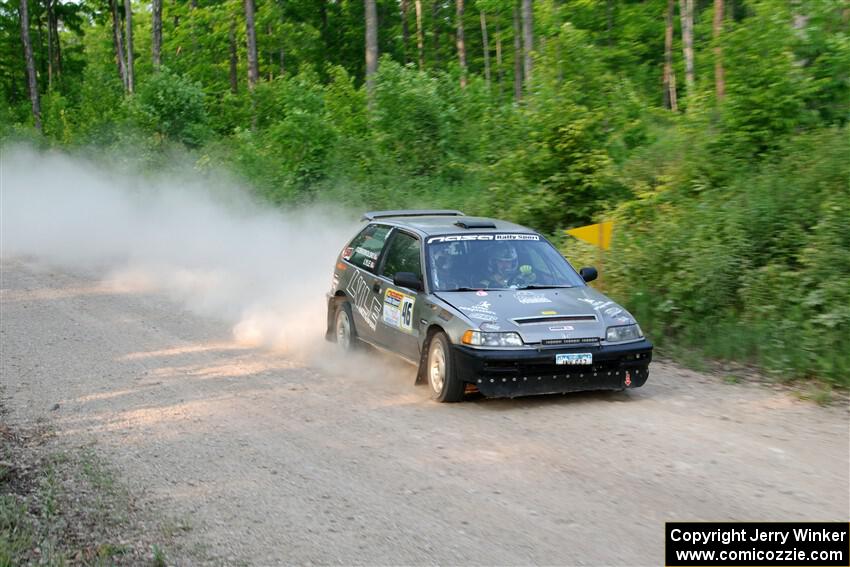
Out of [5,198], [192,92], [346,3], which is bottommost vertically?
[5,198]

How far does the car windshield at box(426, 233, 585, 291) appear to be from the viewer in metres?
8.73

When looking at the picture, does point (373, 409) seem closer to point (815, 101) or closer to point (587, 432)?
point (587, 432)

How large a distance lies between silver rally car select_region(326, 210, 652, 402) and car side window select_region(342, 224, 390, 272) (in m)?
0.02

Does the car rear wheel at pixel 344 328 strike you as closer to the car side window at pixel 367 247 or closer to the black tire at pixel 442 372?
the car side window at pixel 367 247

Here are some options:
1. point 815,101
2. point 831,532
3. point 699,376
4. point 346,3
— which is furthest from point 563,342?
point 346,3

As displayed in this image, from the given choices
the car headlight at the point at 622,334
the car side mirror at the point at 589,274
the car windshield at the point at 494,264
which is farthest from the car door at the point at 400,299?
the car headlight at the point at 622,334

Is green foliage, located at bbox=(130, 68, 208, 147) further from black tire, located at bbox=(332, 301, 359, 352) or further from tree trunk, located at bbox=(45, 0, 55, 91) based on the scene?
tree trunk, located at bbox=(45, 0, 55, 91)

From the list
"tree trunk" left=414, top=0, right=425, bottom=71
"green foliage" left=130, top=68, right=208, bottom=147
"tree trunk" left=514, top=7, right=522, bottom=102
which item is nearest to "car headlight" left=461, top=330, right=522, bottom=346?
"green foliage" left=130, top=68, right=208, bottom=147

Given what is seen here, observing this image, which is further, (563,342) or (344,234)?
(344,234)

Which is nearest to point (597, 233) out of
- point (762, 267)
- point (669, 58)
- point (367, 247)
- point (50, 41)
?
point (762, 267)

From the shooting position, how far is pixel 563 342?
7691mm

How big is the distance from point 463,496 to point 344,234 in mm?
14390

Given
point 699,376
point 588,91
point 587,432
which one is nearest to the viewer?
point 587,432

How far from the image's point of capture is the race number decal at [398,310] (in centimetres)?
877
